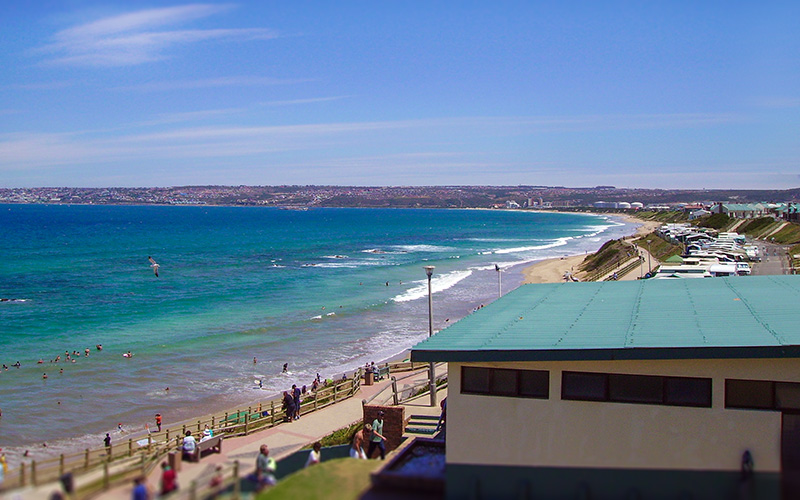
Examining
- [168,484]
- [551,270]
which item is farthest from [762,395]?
[551,270]

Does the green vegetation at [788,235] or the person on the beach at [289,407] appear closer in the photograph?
the person on the beach at [289,407]

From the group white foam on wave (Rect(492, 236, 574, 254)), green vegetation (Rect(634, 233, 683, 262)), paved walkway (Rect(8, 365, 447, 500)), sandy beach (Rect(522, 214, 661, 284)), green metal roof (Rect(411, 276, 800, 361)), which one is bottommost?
white foam on wave (Rect(492, 236, 574, 254))

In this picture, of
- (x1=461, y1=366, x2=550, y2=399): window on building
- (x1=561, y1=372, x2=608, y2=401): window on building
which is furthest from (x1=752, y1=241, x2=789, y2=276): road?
(x1=461, y1=366, x2=550, y2=399): window on building

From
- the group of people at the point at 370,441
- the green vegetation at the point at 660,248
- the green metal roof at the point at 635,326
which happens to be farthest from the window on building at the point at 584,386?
the green vegetation at the point at 660,248

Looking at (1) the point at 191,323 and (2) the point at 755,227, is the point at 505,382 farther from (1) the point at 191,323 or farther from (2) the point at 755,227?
(2) the point at 755,227

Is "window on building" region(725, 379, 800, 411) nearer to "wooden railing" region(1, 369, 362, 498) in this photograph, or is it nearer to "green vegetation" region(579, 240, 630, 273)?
"wooden railing" region(1, 369, 362, 498)

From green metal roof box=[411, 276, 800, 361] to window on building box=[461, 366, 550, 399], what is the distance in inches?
15.8

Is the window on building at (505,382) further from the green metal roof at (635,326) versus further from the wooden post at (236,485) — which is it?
the wooden post at (236,485)

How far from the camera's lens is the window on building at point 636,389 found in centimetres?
1032

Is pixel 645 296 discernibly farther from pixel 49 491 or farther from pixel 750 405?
pixel 49 491

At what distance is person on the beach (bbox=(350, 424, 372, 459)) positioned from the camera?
12.3 metres

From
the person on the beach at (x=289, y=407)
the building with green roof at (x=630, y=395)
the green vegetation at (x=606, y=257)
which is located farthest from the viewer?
the green vegetation at (x=606, y=257)

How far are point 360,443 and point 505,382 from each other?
12.1 ft

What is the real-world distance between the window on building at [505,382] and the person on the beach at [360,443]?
2472 mm
